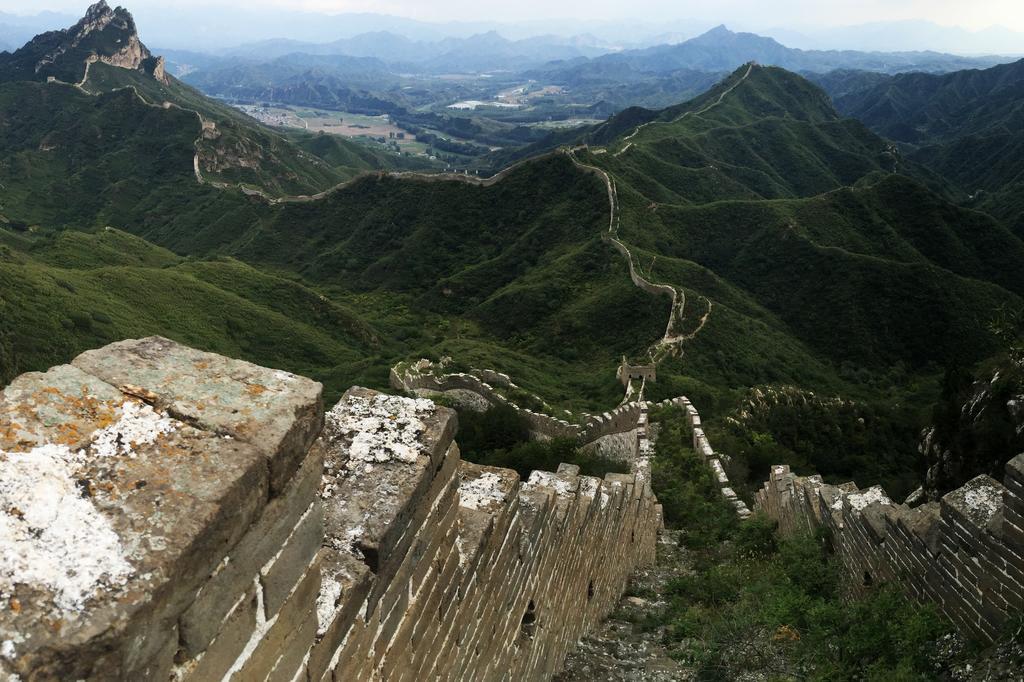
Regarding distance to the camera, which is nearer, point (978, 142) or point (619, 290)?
point (619, 290)

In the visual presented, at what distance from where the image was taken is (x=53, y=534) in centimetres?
216

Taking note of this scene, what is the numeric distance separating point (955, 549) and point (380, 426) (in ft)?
19.1

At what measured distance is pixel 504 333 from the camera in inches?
1766

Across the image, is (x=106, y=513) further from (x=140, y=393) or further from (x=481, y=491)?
(x=481, y=491)

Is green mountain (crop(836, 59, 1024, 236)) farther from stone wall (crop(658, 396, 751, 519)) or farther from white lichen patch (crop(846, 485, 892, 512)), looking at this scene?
white lichen patch (crop(846, 485, 892, 512))

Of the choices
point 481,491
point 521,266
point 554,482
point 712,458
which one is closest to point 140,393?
point 481,491

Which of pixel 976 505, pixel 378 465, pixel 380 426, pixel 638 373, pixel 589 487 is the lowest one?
pixel 638 373

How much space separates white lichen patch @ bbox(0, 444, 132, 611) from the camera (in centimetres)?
204

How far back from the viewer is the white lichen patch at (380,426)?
393cm

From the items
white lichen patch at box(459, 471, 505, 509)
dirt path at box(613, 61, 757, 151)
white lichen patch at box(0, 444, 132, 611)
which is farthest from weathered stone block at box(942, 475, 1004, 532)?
dirt path at box(613, 61, 757, 151)

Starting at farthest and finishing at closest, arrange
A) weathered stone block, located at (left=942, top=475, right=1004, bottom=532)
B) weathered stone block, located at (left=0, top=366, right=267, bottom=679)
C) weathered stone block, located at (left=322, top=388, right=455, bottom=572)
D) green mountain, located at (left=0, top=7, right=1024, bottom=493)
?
green mountain, located at (left=0, top=7, right=1024, bottom=493) → weathered stone block, located at (left=942, top=475, right=1004, bottom=532) → weathered stone block, located at (left=322, top=388, right=455, bottom=572) → weathered stone block, located at (left=0, top=366, right=267, bottom=679)

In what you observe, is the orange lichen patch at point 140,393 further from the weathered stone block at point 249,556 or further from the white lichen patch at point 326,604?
the white lichen patch at point 326,604

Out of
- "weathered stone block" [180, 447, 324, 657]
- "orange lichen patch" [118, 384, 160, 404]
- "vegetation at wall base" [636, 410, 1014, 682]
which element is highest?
"orange lichen patch" [118, 384, 160, 404]

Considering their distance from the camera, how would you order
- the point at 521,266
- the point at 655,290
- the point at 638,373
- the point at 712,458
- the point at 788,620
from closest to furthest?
1. the point at 788,620
2. the point at 712,458
3. the point at 638,373
4. the point at 655,290
5. the point at 521,266
